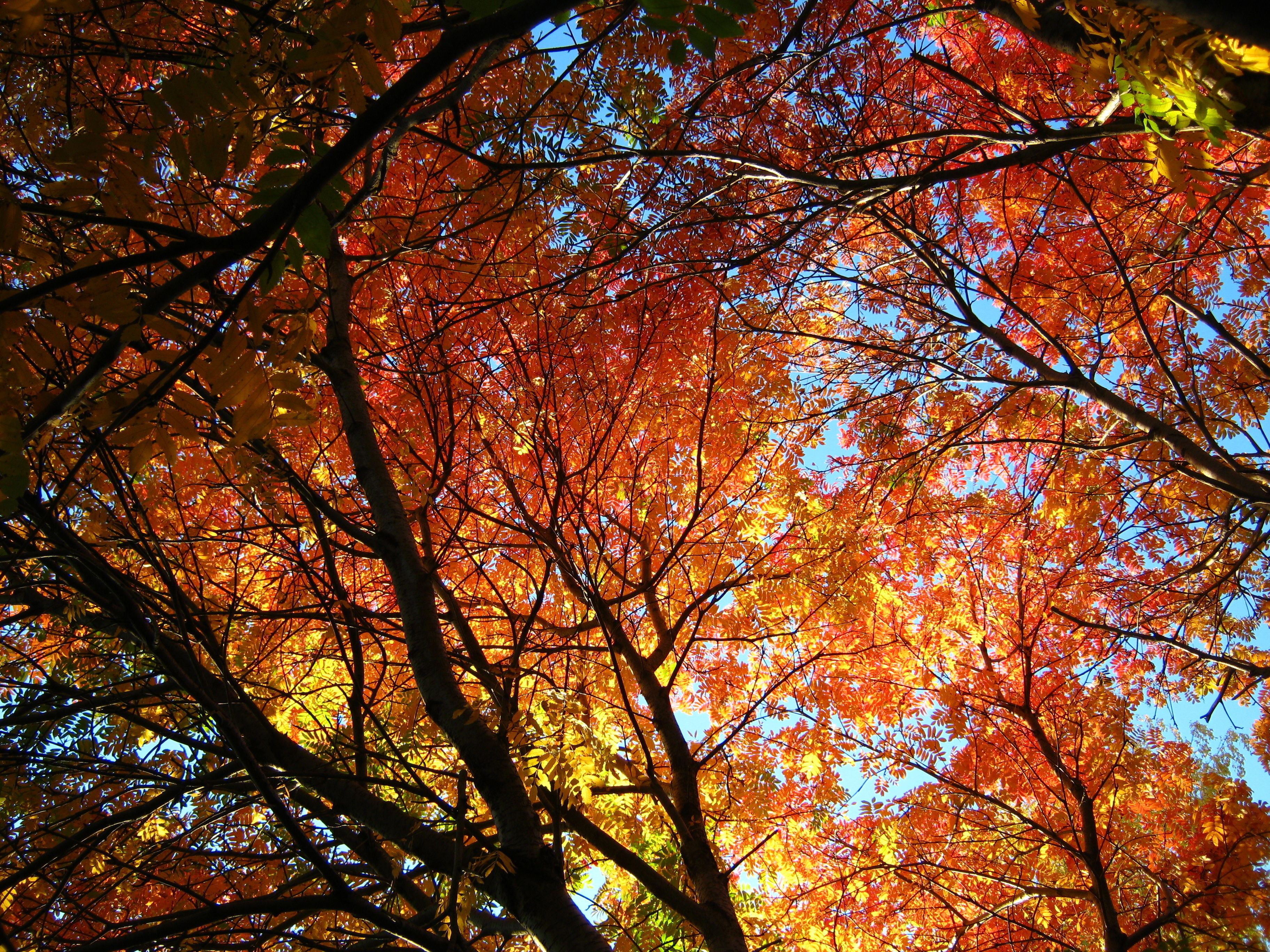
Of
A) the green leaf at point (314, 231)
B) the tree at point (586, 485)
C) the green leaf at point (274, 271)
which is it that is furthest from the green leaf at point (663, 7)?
the green leaf at point (274, 271)

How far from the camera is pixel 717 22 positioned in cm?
119

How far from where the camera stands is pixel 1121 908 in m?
5.85

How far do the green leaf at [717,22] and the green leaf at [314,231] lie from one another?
0.80m

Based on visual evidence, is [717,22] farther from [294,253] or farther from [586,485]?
[586,485]

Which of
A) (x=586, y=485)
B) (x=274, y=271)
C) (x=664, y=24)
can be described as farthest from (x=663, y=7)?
(x=586, y=485)

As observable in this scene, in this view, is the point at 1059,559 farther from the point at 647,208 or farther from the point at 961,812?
the point at 647,208

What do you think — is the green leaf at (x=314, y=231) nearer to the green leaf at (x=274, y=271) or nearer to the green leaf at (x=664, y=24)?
the green leaf at (x=274, y=271)

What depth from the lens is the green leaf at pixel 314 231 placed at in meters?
1.27

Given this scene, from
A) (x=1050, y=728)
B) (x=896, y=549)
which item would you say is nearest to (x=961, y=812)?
(x=1050, y=728)

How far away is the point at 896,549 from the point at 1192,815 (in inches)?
154

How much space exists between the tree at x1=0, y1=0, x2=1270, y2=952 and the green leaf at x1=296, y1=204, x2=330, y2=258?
1cm

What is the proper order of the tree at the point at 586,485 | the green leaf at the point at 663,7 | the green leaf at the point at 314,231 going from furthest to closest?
the tree at the point at 586,485 < the green leaf at the point at 314,231 < the green leaf at the point at 663,7

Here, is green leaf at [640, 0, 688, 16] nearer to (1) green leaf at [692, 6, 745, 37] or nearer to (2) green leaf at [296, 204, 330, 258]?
(1) green leaf at [692, 6, 745, 37]

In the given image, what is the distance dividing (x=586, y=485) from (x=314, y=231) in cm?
280
